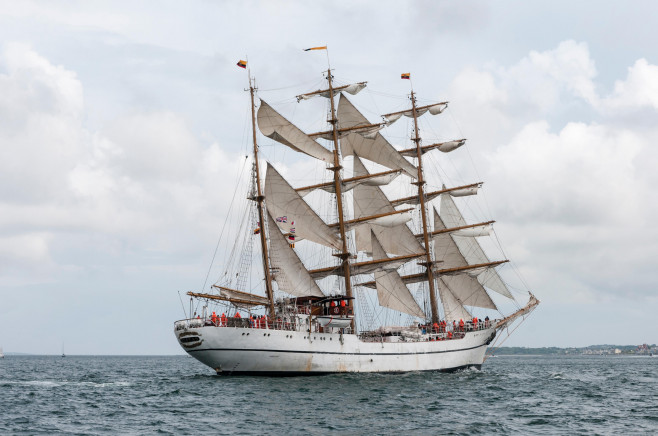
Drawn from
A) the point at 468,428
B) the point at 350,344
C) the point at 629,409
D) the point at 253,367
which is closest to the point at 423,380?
the point at 350,344

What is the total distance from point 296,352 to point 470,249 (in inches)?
1055

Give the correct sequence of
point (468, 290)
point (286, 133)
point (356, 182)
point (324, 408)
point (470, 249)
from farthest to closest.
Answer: point (470, 249) → point (468, 290) → point (356, 182) → point (286, 133) → point (324, 408)

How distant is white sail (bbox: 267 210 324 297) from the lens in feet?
168

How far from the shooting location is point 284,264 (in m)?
51.2

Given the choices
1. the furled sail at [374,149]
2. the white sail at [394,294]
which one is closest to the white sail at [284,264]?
the white sail at [394,294]

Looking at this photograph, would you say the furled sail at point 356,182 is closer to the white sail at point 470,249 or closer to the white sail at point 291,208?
the white sail at point 291,208

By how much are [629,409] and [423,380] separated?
16.2m

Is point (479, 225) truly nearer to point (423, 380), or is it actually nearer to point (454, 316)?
point (454, 316)

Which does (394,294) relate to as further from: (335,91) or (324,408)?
(324,408)

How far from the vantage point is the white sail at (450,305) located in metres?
67.2

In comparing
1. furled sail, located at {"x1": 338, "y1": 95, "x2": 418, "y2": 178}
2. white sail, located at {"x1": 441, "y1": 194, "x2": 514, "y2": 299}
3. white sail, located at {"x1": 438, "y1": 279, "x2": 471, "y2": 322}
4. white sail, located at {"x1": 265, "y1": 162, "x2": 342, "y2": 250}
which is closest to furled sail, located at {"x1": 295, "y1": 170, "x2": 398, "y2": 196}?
furled sail, located at {"x1": 338, "y1": 95, "x2": 418, "y2": 178}

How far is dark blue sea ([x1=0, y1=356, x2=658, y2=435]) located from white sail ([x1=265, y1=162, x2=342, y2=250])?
A: 11541 millimetres

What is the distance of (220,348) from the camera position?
152ft

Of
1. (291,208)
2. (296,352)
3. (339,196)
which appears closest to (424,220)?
(339,196)
